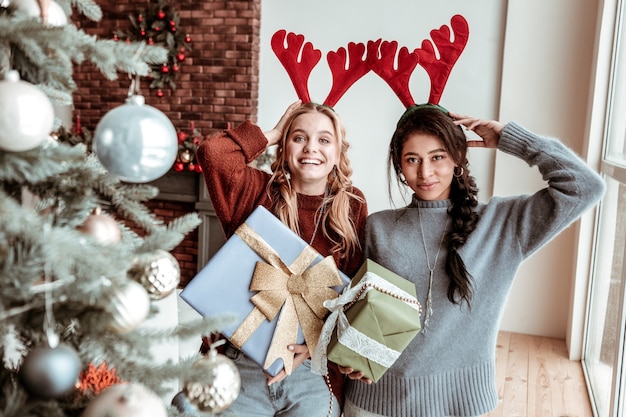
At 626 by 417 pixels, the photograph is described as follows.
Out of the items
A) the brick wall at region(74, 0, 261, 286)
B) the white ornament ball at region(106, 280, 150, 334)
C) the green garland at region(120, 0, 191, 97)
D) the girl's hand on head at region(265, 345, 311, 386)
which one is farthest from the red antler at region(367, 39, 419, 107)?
the green garland at region(120, 0, 191, 97)

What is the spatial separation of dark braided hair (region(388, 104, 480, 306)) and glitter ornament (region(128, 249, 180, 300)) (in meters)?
0.78

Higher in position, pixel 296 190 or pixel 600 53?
pixel 600 53

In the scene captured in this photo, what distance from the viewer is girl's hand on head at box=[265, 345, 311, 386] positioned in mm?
1382

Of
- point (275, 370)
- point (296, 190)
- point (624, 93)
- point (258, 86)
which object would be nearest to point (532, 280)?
point (624, 93)

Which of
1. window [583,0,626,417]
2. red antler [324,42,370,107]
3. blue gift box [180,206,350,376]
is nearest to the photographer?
blue gift box [180,206,350,376]

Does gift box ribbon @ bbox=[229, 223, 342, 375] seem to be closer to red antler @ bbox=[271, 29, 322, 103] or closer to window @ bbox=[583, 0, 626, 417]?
red antler @ bbox=[271, 29, 322, 103]

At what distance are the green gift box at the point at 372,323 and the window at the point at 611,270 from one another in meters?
1.56

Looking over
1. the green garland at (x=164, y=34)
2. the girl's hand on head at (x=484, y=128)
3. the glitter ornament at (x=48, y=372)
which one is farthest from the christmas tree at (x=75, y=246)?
the green garland at (x=164, y=34)

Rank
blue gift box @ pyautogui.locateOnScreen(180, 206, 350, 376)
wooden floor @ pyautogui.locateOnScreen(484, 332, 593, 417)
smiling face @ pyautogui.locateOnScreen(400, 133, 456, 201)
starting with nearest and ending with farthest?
blue gift box @ pyautogui.locateOnScreen(180, 206, 350, 376)
smiling face @ pyautogui.locateOnScreen(400, 133, 456, 201)
wooden floor @ pyautogui.locateOnScreen(484, 332, 593, 417)

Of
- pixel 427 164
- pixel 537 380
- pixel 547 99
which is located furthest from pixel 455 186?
pixel 547 99

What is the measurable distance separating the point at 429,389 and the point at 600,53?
281cm

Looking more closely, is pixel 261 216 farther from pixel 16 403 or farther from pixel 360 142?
pixel 360 142

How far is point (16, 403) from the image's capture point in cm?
72

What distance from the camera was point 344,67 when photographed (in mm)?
1828
